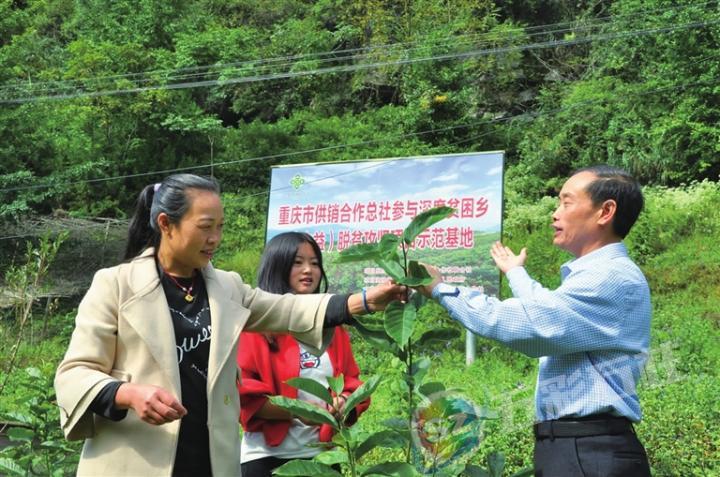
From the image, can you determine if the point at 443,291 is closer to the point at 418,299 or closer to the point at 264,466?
the point at 418,299

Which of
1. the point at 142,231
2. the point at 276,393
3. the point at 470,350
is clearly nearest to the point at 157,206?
the point at 142,231

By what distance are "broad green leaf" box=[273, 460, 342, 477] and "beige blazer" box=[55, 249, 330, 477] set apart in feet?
0.61

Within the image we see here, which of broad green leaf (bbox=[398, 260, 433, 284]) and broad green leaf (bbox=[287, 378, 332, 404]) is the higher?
broad green leaf (bbox=[398, 260, 433, 284])

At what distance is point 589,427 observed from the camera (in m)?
1.78

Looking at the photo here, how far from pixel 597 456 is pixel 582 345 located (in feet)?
0.78

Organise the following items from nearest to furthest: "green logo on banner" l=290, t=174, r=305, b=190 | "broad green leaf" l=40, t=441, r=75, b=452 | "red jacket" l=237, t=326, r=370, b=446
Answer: "broad green leaf" l=40, t=441, r=75, b=452, "red jacket" l=237, t=326, r=370, b=446, "green logo on banner" l=290, t=174, r=305, b=190

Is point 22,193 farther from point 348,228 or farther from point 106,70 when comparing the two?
point 348,228

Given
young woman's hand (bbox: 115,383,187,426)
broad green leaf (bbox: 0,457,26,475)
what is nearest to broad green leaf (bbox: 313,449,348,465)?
young woman's hand (bbox: 115,383,187,426)

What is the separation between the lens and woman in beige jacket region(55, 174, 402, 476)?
174 cm

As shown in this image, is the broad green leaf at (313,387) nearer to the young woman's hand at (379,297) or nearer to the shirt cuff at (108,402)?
the young woman's hand at (379,297)

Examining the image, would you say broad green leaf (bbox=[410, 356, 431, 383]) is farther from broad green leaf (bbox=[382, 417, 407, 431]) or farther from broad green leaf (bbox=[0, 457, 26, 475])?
broad green leaf (bbox=[0, 457, 26, 475])

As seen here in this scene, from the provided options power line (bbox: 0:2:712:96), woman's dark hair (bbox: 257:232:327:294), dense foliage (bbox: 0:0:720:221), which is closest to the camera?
woman's dark hair (bbox: 257:232:327:294)

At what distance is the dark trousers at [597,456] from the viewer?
5.79ft

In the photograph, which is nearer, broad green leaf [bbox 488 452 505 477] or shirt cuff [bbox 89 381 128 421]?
shirt cuff [bbox 89 381 128 421]
